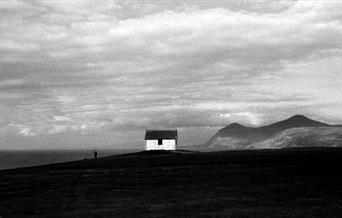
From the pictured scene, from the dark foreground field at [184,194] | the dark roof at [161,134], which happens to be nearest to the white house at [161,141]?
the dark roof at [161,134]

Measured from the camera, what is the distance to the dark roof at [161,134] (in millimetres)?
110000

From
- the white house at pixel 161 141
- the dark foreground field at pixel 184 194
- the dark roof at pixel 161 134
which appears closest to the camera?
the dark foreground field at pixel 184 194

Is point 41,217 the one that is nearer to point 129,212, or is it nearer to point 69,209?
point 69,209

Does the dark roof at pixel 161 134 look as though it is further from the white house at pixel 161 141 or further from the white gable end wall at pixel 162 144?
the white gable end wall at pixel 162 144

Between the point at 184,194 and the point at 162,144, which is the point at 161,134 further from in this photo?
the point at 184,194

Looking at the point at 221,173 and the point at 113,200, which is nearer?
the point at 113,200

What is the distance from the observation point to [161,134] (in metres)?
111

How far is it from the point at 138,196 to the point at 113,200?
2026 millimetres

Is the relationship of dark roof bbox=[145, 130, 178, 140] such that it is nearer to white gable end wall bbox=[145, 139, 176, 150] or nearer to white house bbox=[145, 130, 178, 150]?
white house bbox=[145, 130, 178, 150]

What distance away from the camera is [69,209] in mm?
22953

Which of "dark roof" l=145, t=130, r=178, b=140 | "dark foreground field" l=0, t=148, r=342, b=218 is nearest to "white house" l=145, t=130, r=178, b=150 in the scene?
"dark roof" l=145, t=130, r=178, b=140

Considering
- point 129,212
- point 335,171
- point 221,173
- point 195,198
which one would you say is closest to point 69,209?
point 129,212

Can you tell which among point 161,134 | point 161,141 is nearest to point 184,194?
point 161,141

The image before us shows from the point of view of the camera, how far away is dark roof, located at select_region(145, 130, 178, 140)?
110m
